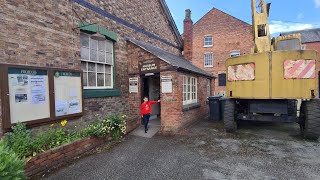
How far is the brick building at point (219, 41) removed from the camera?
2612 centimetres

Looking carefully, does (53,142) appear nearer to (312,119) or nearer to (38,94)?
(38,94)

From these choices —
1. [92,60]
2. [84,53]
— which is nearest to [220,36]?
[92,60]

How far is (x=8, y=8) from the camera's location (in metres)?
4.87

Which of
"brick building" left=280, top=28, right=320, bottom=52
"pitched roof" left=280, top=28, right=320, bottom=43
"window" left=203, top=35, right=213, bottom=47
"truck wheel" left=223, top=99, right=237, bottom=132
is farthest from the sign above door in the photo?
"pitched roof" left=280, top=28, right=320, bottom=43

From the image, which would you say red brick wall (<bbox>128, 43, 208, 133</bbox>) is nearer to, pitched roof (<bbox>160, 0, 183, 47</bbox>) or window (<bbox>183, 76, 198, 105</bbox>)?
window (<bbox>183, 76, 198, 105</bbox>)

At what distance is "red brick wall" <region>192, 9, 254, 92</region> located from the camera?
1025 inches

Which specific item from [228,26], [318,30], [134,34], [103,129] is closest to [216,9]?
[228,26]

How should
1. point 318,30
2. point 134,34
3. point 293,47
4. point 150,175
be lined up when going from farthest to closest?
point 318,30 → point 134,34 → point 293,47 → point 150,175

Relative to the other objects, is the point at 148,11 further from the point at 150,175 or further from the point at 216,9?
the point at 216,9

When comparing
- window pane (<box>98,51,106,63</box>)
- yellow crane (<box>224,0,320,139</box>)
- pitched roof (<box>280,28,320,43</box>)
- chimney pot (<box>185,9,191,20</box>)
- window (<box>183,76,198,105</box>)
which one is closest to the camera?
yellow crane (<box>224,0,320,139</box>)

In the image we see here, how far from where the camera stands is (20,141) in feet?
15.1

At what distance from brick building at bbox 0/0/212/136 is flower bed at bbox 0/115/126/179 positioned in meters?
0.32

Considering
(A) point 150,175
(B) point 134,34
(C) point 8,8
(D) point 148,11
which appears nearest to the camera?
(A) point 150,175

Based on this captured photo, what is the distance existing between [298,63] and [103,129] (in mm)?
6431
